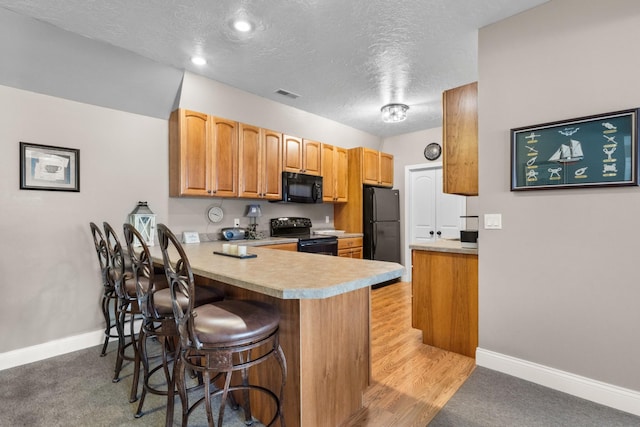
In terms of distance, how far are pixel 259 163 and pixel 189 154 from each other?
0.88m

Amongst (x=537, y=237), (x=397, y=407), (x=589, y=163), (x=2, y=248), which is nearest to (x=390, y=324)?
(x=397, y=407)

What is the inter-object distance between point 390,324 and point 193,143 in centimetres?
290

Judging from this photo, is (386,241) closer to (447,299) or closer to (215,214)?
(447,299)

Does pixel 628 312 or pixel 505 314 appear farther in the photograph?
pixel 505 314

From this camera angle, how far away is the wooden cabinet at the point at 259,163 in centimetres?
376


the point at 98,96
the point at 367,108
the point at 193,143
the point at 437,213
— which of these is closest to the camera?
the point at 98,96

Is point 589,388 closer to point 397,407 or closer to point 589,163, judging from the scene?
point 397,407

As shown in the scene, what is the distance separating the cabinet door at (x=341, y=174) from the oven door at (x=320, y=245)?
0.92 m

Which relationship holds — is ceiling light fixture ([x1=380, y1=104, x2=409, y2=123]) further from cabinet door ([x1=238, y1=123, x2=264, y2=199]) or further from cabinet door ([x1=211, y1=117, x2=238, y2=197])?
cabinet door ([x1=211, y1=117, x2=238, y2=197])

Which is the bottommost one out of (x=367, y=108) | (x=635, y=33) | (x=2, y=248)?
(x=2, y=248)

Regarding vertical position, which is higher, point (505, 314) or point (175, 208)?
point (175, 208)

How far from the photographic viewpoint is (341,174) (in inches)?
202

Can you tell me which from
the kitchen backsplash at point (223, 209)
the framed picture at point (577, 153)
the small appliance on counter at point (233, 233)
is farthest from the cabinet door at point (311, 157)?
the framed picture at point (577, 153)

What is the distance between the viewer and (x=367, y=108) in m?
4.41
